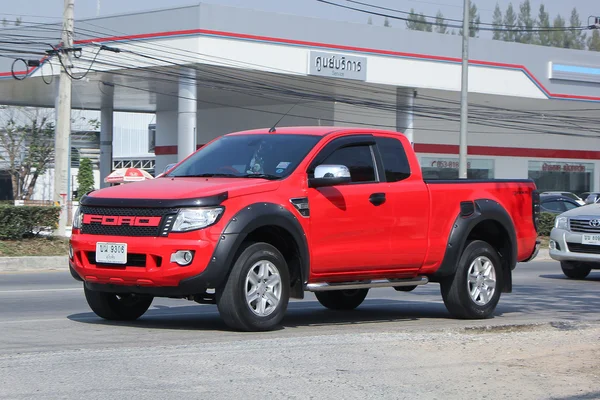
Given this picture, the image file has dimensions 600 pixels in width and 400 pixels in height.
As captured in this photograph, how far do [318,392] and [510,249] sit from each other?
218 inches

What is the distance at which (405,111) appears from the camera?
149 ft

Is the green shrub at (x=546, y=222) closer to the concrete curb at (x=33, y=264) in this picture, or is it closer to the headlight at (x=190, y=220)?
the concrete curb at (x=33, y=264)

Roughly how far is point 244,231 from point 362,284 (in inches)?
65.6

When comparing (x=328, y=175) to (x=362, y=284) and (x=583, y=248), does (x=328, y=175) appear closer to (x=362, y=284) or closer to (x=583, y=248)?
(x=362, y=284)

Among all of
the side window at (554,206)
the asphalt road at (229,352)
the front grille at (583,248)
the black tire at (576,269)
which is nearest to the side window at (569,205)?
the side window at (554,206)

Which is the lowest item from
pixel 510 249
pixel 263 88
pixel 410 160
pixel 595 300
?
pixel 595 300

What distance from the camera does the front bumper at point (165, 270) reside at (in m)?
8.46

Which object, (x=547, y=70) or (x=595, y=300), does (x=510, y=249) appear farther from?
(x=547, y=70)

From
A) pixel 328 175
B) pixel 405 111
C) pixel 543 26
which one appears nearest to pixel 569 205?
pixel 405 111

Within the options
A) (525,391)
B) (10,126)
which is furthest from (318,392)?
(10,126)

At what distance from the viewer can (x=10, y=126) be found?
Result: 58094 millimetres

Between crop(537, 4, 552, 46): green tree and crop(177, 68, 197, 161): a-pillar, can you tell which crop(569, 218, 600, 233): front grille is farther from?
crop(537, 4, 552, 46): green tree

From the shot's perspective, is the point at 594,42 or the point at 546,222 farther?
the point at 594,42

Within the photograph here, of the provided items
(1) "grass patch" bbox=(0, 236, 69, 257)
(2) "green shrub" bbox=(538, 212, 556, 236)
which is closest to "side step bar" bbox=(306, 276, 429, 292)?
(1) "grass patch" bbox=(0, 236, 69, 257)
